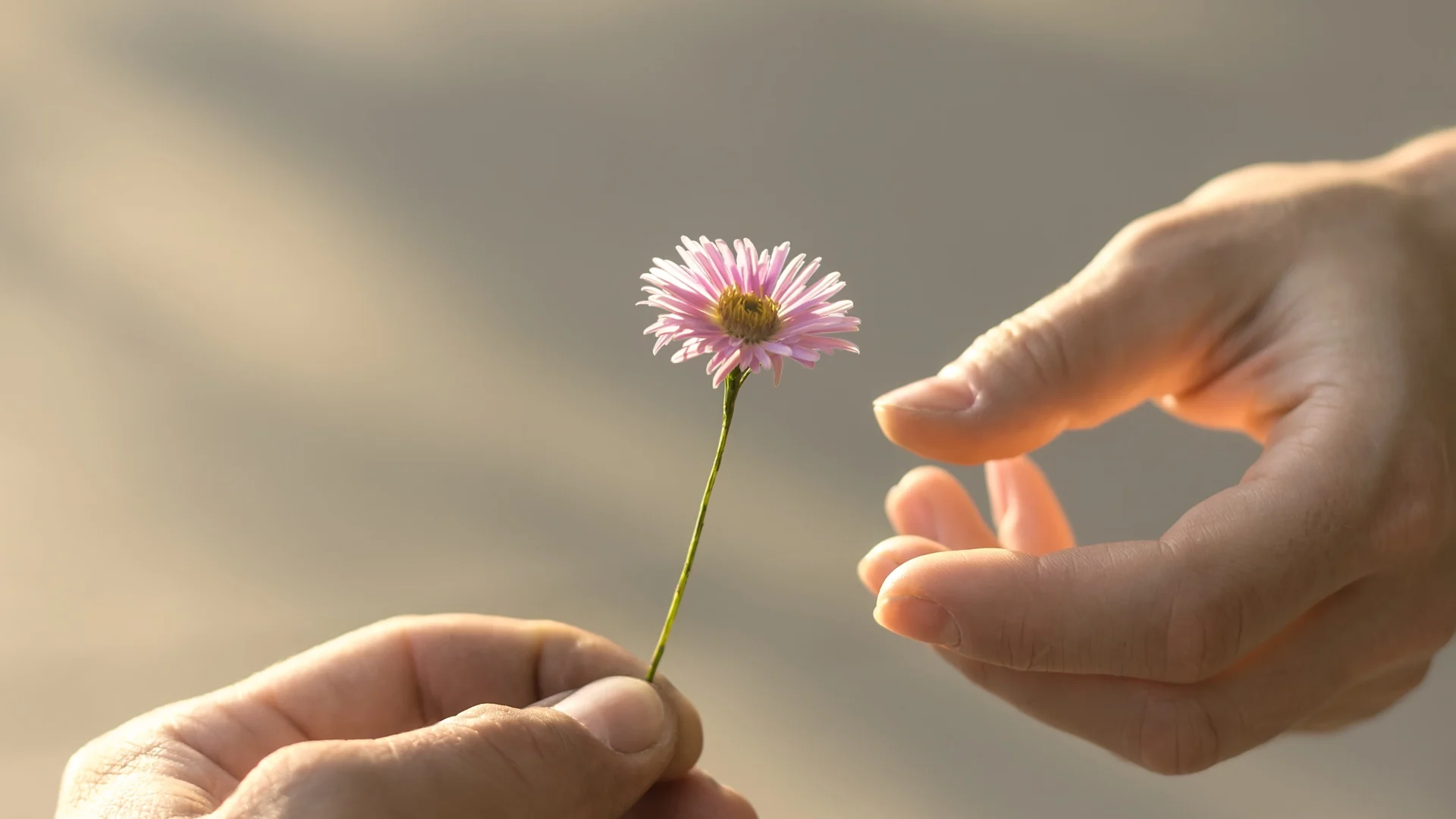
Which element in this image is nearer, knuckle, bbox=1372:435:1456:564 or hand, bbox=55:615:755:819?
hand, bbox=55:615:755:819

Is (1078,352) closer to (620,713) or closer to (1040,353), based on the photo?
(1040,353)

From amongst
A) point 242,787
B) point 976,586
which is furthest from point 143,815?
point 976,586

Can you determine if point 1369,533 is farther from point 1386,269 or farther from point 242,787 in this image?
point 242,787

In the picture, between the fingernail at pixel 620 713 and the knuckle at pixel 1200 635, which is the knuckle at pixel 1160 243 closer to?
the knuckle at pixel 1200 635

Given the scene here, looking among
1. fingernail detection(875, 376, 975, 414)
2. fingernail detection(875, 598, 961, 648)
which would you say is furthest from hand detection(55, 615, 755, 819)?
fingernail detection(875, 376, 975, 414)

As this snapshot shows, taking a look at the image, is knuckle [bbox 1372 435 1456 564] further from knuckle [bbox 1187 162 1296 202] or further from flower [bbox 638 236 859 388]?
flower [bbox 638 236 859 388]

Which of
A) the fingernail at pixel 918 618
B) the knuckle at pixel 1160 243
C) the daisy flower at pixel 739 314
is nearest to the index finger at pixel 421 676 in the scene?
the daisy flower at pixel 739 314

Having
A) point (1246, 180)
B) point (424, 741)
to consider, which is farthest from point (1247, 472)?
point (424, 741)
